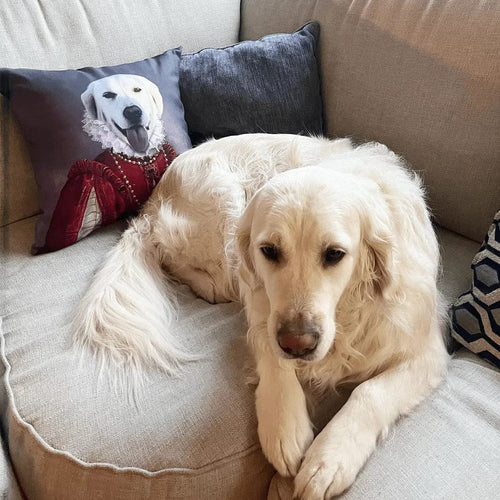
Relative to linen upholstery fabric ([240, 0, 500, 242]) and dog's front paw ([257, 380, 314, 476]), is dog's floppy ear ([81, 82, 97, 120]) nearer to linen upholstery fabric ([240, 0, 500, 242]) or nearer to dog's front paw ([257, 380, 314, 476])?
linen upholstery fabric ([240, 0, 500, 242])

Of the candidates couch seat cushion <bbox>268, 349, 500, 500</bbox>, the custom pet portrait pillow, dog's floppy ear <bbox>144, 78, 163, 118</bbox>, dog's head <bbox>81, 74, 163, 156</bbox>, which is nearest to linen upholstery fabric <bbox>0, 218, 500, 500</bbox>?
couch seat cushion <bbox>268, 349, 500, 500</bbox>

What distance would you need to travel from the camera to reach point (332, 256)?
1083mm

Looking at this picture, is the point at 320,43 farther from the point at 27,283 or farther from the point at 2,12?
the point at 27,283

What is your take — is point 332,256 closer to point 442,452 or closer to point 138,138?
point 442,452

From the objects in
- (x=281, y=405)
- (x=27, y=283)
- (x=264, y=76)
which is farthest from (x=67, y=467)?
(x=264, y=76)

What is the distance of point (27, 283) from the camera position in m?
1.55

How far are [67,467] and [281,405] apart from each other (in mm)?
465

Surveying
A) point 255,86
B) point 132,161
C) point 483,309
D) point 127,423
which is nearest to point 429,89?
point 255,86

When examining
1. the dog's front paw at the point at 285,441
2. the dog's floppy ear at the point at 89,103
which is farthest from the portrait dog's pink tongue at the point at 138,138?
the dog's front paw at the point at 285,441

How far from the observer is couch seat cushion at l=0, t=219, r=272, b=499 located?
3.57ft

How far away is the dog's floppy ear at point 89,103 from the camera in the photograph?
63.8 inches

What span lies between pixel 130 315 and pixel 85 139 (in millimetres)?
590

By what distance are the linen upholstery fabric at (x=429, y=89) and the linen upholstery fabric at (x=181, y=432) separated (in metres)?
0.57

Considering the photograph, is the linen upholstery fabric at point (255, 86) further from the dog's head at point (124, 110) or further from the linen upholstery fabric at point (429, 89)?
the dog's head at point (124, 110)
